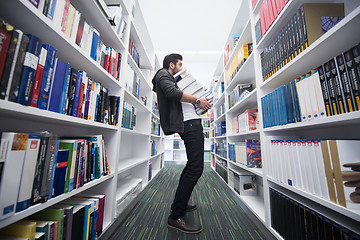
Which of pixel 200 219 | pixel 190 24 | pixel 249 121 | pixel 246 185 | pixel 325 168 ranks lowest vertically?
pixel 200 219

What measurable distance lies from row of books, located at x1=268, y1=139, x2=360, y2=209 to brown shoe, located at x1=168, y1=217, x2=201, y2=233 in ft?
2.30

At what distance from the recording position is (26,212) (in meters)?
0.44

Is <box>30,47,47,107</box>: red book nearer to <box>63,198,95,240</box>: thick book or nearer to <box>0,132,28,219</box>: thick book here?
<box>0,132,28,219</box>: thick book

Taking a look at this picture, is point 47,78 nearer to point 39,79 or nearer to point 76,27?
point 39,79

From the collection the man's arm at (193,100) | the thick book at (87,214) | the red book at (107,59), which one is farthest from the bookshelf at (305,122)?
the red book at (107,59)

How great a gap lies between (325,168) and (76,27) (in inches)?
55.1

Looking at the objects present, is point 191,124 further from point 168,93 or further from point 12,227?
point 12,227

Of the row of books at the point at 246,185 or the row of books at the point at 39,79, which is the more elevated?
A: the row of books at the point at 39,79

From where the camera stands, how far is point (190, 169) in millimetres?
1007

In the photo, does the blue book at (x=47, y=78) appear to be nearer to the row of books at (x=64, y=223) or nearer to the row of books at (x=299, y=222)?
the row of books at (x=64, y=223)

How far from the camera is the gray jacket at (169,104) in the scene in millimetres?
979

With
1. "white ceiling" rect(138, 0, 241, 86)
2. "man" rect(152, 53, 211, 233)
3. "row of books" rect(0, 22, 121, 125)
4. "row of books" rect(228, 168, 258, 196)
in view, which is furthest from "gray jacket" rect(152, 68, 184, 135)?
"white ceiling" rect(138, 0, 241, 86)

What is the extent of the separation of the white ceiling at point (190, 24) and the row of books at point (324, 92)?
2.86m

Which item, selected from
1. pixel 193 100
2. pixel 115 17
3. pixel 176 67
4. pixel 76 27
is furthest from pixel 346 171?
pixel 115 17
